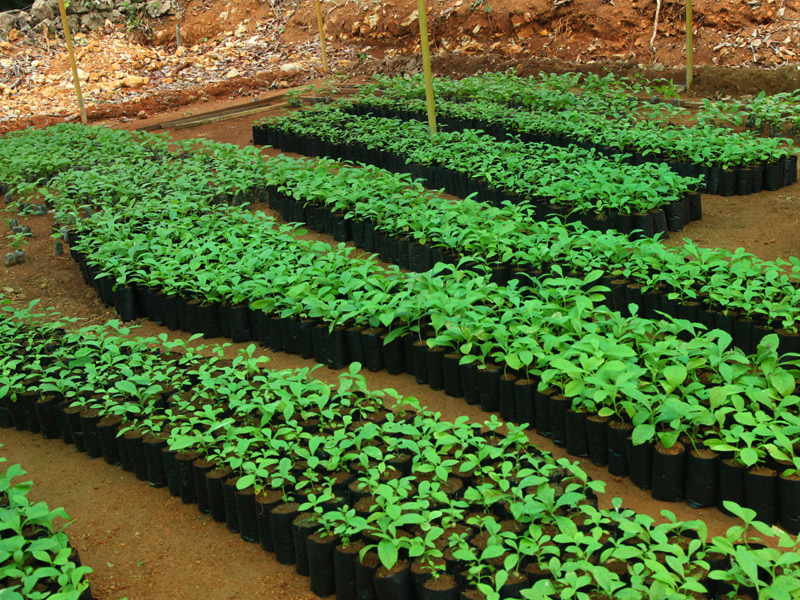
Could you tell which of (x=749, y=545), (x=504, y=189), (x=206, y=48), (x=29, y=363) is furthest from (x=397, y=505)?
(x=206, y=48)

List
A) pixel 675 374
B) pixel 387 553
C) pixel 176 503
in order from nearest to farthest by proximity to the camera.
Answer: pixel 387 553
pixel 675 374
pixel 176 503

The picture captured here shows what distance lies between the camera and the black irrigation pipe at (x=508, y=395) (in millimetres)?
3365

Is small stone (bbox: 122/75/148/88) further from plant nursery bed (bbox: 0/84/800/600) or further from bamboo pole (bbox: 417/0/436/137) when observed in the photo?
plant nursery bed (bbox: 0/84/800/600)

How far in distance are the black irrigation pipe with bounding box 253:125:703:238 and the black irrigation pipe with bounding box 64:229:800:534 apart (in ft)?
5.00

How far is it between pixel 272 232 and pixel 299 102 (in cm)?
825

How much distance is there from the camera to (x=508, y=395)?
4.25m

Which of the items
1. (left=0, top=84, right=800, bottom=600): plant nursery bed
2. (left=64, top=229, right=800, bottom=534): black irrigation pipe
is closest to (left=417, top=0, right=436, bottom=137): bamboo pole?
(left=0, top=84, right=800, bottom=600): plant nursery bed

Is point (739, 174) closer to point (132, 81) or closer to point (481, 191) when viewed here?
point (481, 191)

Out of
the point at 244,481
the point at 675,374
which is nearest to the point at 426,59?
the point at 675,374

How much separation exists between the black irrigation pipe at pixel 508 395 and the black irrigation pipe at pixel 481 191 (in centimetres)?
152

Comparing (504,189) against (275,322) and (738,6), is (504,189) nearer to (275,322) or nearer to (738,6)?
(275,322)

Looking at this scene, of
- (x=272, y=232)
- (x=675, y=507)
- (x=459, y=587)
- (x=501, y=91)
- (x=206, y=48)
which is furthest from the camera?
(x=206, y=48)

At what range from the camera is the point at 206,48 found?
21203mm

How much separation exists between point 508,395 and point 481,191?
4.09m
